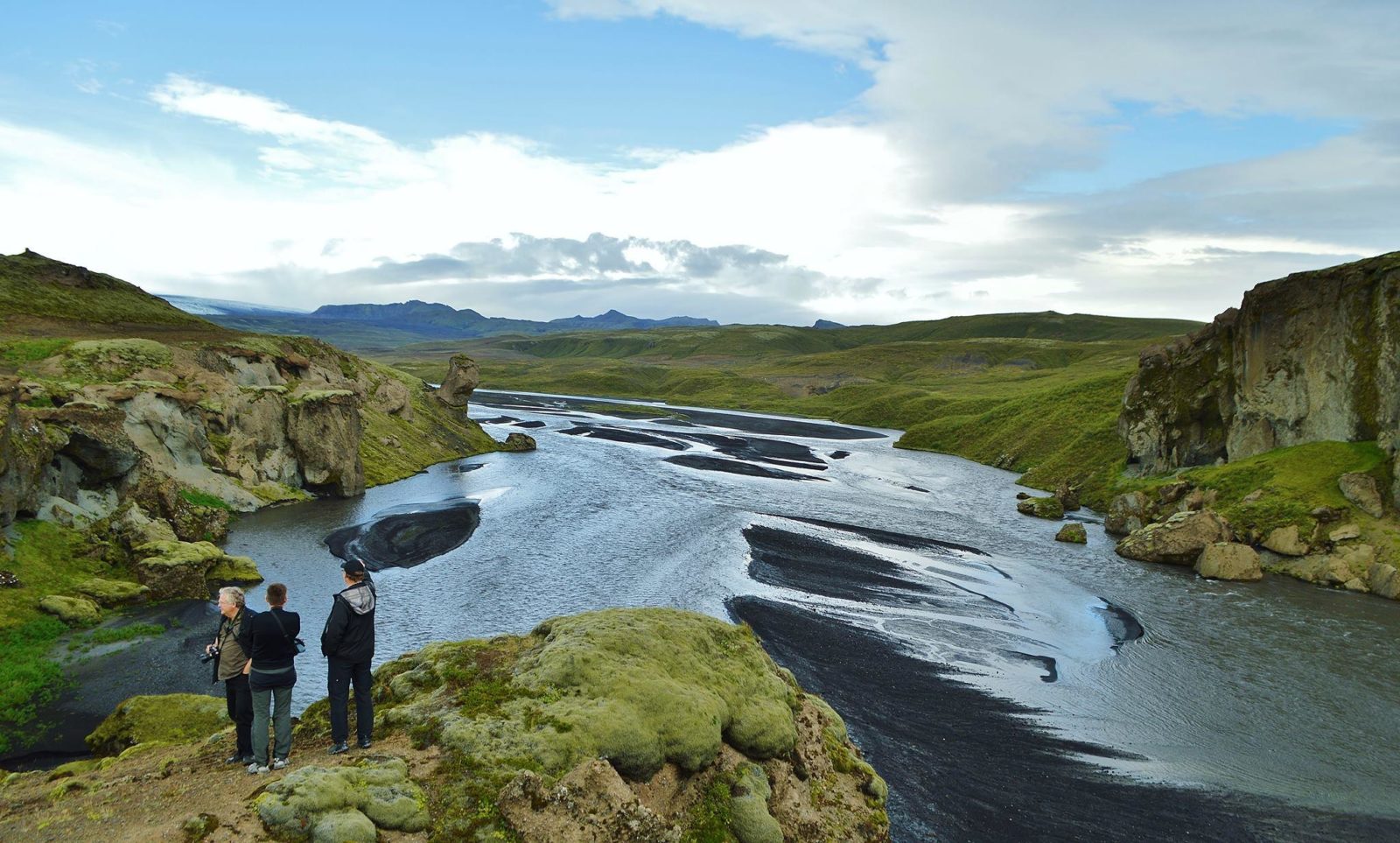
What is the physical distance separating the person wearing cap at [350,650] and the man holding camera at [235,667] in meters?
1.72

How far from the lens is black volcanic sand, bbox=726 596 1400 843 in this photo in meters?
22.4

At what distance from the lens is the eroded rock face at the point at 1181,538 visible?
53.8 meters

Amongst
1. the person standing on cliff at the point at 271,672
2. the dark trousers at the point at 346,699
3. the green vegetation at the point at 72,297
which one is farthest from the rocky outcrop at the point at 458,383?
the person standing on cliff at the point at 271,672

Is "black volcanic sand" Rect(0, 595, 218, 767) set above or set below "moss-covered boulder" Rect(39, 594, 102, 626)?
below

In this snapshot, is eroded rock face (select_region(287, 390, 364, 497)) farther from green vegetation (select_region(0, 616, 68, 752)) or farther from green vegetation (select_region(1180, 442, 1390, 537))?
green vegetation (select_region(1180, 442, 1390, 537))

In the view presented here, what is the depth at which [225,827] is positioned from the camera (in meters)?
13.0

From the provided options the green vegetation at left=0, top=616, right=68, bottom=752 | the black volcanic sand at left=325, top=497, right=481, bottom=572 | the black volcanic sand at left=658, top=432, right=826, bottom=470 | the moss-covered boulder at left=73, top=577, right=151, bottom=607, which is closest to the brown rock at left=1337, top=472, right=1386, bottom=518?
the black volcanic sand at left=658, top=432, right=826, bottom=470

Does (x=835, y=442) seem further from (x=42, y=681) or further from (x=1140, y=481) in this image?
(x=42, y=681)

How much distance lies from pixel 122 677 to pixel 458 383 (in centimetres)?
9400

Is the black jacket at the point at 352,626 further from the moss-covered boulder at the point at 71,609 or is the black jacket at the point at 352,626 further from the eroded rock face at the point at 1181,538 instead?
the eroded rock face at the point at 1181,538

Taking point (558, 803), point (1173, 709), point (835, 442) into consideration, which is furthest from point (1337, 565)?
point (835, 442)

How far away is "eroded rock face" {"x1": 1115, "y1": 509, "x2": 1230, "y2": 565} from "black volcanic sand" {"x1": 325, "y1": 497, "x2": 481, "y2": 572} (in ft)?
170

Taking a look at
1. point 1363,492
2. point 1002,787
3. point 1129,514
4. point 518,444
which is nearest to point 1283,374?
point 1363,492

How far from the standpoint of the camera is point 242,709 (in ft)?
53.1
